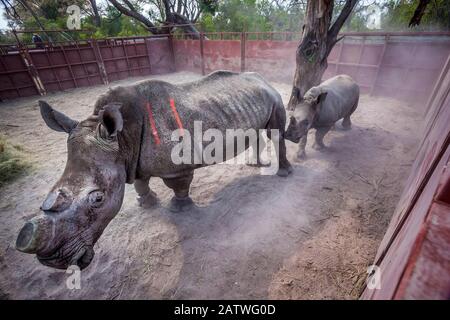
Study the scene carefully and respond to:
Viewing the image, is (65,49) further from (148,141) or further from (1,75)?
(148,141)

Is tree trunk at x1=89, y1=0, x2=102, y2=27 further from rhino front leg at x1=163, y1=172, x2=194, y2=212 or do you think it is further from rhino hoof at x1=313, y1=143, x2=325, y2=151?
rhino front leg at x1=163, y1=172, x2=194, y2=212

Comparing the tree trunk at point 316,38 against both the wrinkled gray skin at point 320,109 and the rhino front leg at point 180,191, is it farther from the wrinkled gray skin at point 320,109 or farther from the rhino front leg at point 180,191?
the rhino front leg at point 180,191

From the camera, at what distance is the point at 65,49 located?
448 inches

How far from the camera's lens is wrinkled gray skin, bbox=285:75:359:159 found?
14.3 ft

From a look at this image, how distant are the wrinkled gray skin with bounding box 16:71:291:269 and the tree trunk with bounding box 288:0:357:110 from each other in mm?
2669

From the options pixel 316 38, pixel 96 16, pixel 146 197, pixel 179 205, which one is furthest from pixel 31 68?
pixel 96 16

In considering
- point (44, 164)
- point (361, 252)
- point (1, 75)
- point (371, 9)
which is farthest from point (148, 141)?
point (371, 9)

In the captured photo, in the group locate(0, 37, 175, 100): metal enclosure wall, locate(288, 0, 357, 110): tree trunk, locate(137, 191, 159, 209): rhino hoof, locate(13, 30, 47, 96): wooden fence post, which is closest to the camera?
locate(137, 191, 159, 209): rhino hoof

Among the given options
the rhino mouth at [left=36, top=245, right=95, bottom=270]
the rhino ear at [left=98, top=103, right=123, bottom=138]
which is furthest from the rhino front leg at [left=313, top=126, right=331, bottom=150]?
the rhino mouth at [left=36, top=245, right=95, bottom=270]

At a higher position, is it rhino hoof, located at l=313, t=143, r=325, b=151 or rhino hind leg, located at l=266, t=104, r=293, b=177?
rhino hind leg, located at l=266, t=104, r=293, b=177

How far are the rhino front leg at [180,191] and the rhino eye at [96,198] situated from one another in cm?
114

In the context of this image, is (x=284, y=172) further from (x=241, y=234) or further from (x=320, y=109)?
(x=241, y=234)

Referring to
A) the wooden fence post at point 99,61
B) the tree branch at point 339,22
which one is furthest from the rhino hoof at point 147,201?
the wooden fence post at point 99,61

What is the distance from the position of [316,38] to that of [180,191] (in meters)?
5.47
